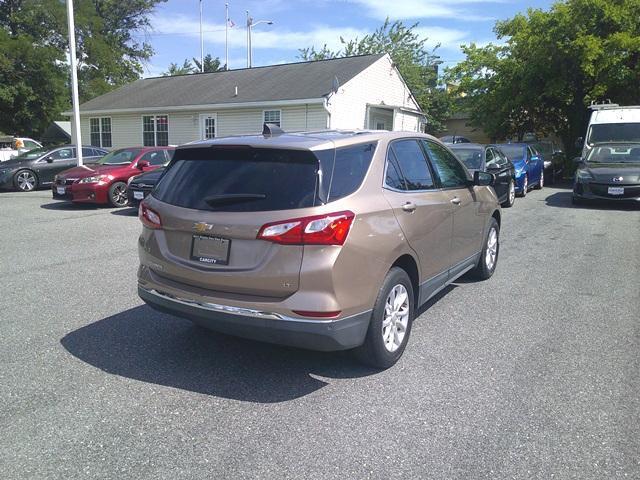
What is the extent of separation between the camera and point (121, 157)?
44.3ft

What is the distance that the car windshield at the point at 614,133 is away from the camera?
15.2 m

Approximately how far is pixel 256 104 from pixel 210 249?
62.2ft

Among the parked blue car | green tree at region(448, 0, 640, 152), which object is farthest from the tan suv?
green tree at region(448, 0, 640, 152)

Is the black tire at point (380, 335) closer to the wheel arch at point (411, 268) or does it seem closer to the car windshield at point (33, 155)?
the wheel arch at point (411, 268)

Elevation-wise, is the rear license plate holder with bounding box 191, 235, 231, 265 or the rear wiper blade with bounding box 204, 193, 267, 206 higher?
the rear wiper blade with bounding box 204, 193, 267, 206

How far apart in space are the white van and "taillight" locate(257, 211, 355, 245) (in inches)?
552

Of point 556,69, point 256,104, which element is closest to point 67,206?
point 256,104

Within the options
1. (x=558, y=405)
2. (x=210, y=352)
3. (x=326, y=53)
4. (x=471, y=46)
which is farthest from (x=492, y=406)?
(x=326, y=53)

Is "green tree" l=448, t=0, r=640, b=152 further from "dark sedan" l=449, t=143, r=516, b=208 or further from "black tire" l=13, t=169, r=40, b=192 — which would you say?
"black tire" l=13, t=169, r=40, b=192

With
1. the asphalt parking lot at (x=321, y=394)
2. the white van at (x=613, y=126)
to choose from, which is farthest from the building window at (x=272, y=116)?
the asphalt parking lot at (x=321, y=394)

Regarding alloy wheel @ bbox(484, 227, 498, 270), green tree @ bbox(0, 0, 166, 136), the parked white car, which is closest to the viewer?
alloy wheel @ bbox(484, 227, 498, 270)

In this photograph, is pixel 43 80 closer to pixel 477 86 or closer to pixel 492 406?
pixel 477 86

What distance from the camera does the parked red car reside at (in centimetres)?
1216

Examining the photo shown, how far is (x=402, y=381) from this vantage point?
3787mm
